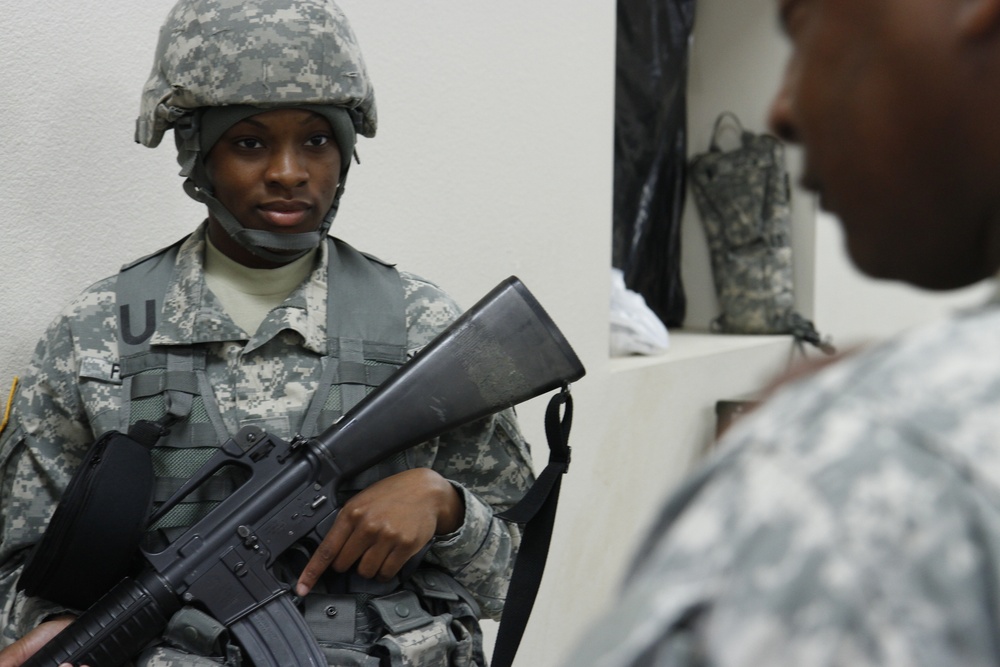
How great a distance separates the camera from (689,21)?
12.1ft

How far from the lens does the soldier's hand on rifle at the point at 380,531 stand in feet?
3.96

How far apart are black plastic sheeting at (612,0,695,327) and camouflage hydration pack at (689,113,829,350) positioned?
0.14 meters

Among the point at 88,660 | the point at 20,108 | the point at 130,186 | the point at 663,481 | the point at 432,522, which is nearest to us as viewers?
the point at 88,660

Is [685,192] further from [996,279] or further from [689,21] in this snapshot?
[996,279]

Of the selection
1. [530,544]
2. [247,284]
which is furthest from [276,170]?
[530,544]

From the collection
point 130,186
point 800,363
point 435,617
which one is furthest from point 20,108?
point 800,363

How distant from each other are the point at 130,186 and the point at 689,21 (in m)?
2.51

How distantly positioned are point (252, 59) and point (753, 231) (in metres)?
2.64

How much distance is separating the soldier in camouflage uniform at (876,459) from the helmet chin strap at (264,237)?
94cm

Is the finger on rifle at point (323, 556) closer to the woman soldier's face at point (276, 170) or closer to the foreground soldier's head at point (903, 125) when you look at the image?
the woman soldier's face at point (276, 170)

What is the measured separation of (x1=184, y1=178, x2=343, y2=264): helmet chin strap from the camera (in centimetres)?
128

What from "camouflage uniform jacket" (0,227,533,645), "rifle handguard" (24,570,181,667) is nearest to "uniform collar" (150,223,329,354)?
"camouflage uniform jacket" (0,227,533,645)

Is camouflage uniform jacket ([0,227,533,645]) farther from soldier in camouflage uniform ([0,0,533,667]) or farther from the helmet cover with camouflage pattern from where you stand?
the helmet cover with camouflage pattern

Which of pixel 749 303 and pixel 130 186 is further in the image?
pixel 749 303
